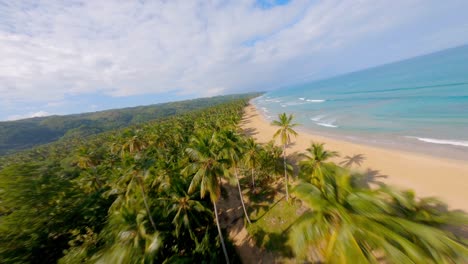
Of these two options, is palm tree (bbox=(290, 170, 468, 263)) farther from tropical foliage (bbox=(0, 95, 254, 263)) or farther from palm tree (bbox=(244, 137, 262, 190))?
palm tree (bbox=(244, 137, 262, 190))

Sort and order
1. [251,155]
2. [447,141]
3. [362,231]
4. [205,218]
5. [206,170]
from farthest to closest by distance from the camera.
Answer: [447,141], [251,155], [205,218], [206,170], [362,231]

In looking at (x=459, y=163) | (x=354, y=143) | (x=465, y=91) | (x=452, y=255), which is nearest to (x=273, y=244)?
(x=452, y=255)

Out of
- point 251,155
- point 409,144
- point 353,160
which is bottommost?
point 353,160

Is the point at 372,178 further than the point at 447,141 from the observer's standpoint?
No

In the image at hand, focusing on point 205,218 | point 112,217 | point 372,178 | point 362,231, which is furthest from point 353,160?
point 112,217

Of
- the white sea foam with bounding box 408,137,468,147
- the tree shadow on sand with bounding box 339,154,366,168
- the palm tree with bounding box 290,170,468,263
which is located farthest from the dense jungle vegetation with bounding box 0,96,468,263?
the white sea foam with bounding box 408,137,468,147

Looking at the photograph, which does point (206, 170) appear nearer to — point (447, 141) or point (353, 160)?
point (353, 160)

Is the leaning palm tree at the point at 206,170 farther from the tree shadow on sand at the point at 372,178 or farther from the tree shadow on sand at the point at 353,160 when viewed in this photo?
the tree shadow on sand at the point at 353,160

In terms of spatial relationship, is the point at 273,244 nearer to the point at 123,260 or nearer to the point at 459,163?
the point at 123,260
